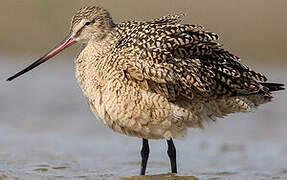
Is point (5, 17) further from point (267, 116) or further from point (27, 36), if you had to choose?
point (267, 116)

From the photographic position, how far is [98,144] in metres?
9.23

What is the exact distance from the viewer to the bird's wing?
22.3ft

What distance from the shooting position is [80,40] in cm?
727

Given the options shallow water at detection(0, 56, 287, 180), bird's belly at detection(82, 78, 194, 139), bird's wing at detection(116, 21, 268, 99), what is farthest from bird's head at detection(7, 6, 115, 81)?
shallow water at detection(0, 56, 287, 180)

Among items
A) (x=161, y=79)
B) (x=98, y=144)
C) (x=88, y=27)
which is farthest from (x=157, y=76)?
(x=98, y=144)

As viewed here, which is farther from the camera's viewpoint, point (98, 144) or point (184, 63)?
point (98, 144)

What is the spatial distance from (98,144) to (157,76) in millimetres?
2626

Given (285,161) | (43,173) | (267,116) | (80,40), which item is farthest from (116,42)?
(267,116)

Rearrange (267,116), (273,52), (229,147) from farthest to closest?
1. (273,52)
2. (267,116)
3. (229,147)

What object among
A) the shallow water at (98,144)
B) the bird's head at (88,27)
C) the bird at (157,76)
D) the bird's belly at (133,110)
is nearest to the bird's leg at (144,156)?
the shallow water at (98,144)

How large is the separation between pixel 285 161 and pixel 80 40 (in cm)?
263

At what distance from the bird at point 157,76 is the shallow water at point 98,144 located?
43cm

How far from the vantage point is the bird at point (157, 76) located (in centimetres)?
681

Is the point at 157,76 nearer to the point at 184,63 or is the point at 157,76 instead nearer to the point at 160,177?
the point at 184,63
